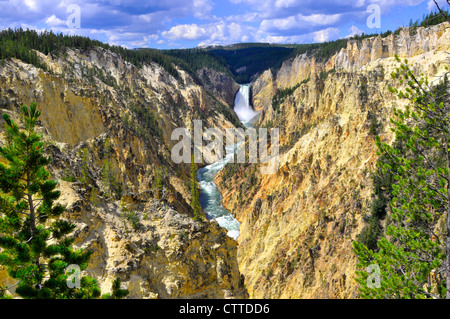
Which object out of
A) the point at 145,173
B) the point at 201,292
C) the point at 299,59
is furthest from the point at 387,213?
the point at 299,59

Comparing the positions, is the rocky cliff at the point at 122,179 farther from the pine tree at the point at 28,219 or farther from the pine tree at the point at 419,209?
the pine tree at the point at 419,209

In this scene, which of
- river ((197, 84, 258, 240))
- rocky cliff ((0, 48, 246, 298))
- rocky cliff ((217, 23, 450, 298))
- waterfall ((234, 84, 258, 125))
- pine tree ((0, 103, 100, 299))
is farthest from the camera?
waterfall ((234, 84, 258, 125))

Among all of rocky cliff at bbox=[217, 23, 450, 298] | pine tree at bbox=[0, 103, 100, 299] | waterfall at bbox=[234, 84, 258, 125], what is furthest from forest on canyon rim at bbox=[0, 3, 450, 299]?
waterfall at bbox=[234, 84, 258, 125]

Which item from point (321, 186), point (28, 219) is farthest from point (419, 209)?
point (321, 186)

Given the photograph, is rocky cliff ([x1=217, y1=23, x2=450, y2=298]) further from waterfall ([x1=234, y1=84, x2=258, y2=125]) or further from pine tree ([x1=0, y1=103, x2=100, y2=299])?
waterfall ([x1=234, y1=84, x2=258, y2=125])

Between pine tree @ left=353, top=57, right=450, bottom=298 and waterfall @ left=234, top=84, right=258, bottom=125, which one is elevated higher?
waterfall @ left=234, top=84, right=258, bottom=125

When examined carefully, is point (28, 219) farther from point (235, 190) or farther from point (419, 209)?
point (235, 190)

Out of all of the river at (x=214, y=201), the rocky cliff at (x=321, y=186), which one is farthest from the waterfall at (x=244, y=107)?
the rocky cliff at (x=321, y=186)
